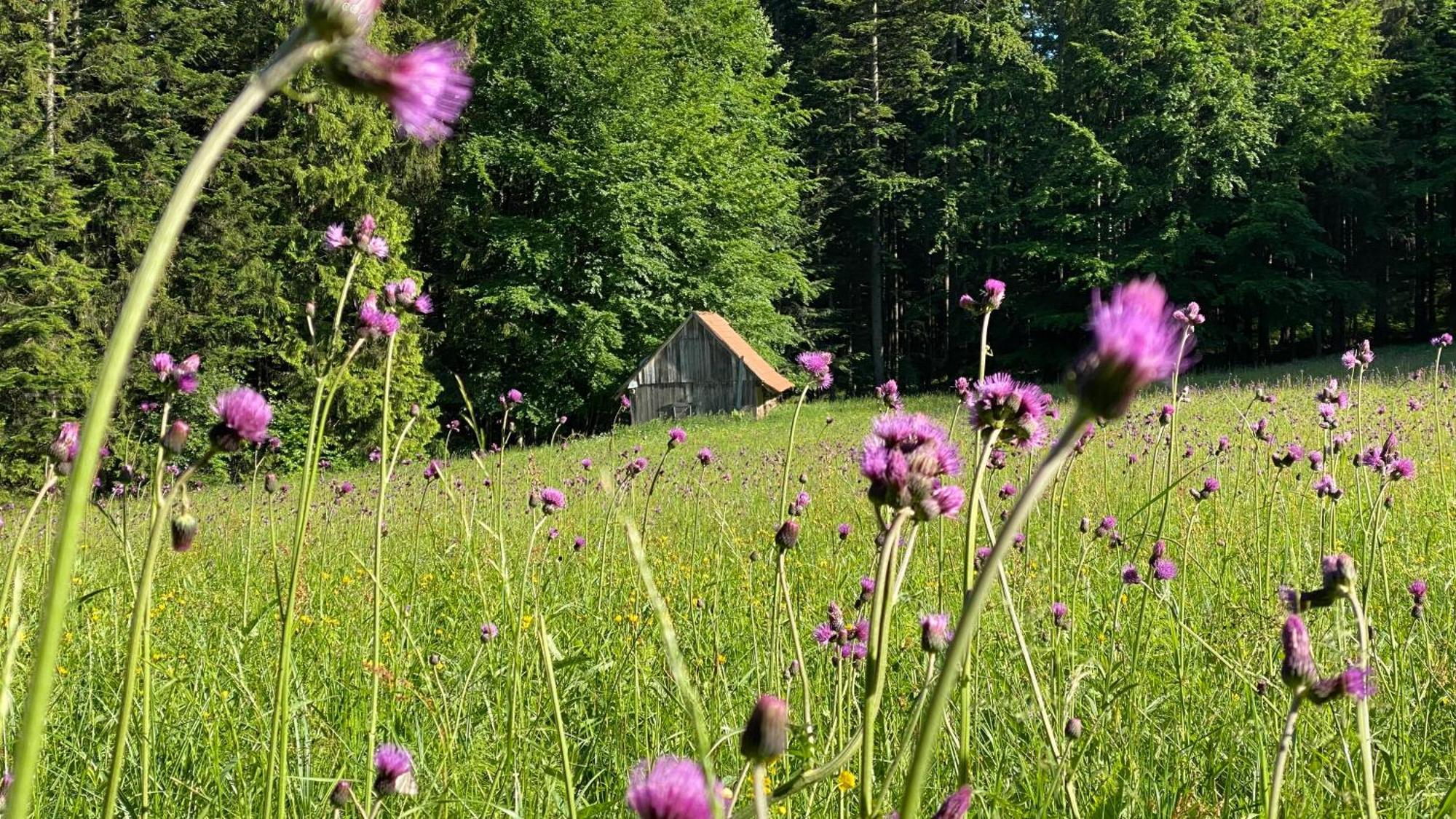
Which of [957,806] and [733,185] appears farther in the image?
[733,185]

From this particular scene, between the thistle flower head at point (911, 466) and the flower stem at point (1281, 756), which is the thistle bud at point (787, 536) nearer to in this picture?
the thistle flower head at point (911, 466)

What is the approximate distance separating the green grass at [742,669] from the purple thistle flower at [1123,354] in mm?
522

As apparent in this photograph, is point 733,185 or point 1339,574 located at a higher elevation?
point 733,185

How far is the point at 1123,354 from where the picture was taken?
428 mm

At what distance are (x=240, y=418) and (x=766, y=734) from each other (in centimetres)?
61

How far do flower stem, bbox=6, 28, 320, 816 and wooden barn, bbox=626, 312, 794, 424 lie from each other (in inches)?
724

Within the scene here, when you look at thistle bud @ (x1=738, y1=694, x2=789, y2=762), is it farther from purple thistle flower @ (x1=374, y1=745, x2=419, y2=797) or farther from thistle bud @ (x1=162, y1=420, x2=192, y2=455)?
thistle bud @ (x1=162, y1=420, x2=192, y2=455)

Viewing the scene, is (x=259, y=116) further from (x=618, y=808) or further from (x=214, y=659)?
(x=618, y=808)

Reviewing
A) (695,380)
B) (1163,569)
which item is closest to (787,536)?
(1163,569)

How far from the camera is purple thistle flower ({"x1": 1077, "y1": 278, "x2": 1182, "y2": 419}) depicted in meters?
0.43

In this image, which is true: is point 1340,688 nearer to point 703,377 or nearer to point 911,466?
point 911,466

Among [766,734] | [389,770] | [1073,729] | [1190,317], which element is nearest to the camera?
[766,734]

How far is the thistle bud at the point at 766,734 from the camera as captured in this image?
58 cm

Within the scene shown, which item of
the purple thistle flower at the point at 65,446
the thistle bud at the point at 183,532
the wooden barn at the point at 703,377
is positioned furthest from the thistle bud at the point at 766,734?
the wooden barn at the point at 703,377
